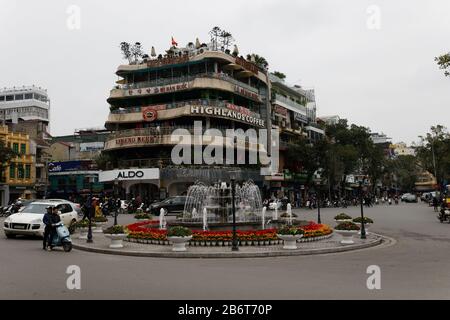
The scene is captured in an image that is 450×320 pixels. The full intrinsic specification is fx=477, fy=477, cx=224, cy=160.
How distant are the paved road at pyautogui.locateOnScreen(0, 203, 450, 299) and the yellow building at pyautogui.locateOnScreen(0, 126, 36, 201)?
46832mm

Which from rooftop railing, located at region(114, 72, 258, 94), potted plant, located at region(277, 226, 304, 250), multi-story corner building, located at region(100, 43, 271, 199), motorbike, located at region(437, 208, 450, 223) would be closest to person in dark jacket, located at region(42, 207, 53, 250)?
potted plant, located at region(277, 226, 304, 250)

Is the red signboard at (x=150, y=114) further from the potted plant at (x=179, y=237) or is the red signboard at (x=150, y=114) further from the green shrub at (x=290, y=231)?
the green shrub at (x=290, y=231)

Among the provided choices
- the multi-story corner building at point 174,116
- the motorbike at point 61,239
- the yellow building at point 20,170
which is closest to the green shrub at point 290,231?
the motorbike at point 61,239

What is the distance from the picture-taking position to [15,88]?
9919 centimetres

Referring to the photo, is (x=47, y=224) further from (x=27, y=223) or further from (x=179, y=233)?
(x=179, y=233)

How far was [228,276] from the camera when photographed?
10.8m

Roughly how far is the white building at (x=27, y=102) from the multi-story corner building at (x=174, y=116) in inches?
1611

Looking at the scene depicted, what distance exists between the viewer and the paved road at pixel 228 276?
28.3ft

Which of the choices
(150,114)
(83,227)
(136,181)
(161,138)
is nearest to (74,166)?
(136,181)

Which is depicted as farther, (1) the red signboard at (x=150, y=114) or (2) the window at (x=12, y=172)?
(2) the window at (x=12, y=172)

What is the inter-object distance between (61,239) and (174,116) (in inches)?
1489

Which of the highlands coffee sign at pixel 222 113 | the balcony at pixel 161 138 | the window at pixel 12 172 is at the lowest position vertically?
the window at pixel 12 172
